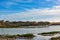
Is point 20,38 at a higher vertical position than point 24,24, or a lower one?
lower

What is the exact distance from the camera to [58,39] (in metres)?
39.4

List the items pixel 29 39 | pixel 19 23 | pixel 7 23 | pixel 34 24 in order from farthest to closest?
pixel 34 24
pixel 19 23
pixel 7 23
pixel 29 39

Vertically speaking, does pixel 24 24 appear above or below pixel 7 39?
above

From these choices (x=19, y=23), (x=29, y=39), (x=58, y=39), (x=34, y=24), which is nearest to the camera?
(x=58, y=39)

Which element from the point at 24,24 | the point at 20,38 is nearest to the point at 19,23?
the point at 24,24

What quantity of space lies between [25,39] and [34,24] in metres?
104

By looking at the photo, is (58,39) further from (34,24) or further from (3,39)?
(34,24)

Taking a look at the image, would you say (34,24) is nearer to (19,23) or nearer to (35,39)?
(19,23)

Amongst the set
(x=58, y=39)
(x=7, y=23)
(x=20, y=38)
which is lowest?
(x=58, y=39)

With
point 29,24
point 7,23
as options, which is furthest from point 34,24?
point 7,23

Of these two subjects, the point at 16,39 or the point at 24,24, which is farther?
the point at 24,24

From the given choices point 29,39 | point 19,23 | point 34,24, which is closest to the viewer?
point 29,39

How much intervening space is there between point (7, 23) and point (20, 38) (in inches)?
3205

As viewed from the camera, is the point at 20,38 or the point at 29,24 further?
the point at 29,24
